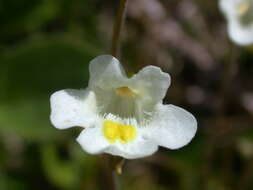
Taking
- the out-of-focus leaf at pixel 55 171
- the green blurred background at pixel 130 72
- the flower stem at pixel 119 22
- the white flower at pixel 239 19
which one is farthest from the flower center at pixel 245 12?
the out-of-focus leaf at pixel 55 171

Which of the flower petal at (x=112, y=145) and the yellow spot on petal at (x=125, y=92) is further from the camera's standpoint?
the yellow spot on petal at (x=125, y=92)

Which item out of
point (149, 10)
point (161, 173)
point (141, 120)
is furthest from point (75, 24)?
point (141, 120)

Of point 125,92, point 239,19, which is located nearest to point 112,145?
point 125,92

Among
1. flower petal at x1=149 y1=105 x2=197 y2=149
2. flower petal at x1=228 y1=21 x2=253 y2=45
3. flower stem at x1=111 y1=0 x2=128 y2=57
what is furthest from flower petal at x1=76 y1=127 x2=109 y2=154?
flower petal at x1=228 y1=21 x2=253 y2=45

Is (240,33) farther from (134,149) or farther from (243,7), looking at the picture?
(134,149)

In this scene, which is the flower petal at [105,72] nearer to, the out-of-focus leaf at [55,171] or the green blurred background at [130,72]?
the green blurred background at [130,72]

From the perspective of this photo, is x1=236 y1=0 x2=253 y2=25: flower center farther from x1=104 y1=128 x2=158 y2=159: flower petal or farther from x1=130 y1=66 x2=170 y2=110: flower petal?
x1=104 y1=128 x2=158 y2=159: flower petal

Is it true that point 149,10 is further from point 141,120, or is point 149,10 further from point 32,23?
point 141,120
